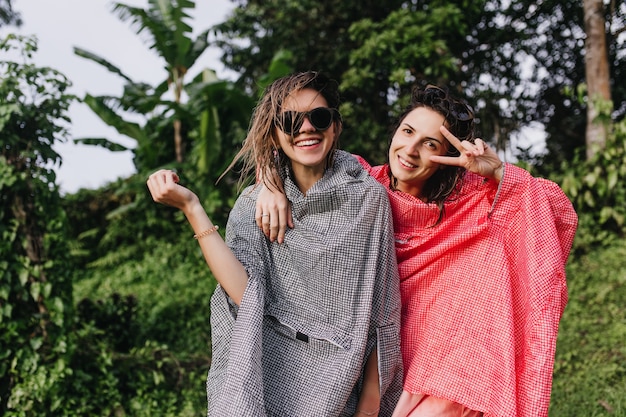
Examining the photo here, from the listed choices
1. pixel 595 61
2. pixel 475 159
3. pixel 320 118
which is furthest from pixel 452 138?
pixel 595 61

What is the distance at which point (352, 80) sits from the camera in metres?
7.89

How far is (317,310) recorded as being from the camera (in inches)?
79.7

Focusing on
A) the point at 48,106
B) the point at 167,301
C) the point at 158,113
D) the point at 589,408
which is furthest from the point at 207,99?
the point at 589,408

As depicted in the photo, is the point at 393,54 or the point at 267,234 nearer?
the point at 267,234

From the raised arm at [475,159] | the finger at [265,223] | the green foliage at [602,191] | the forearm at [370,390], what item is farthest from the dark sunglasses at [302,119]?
the green foliage at [602,191]

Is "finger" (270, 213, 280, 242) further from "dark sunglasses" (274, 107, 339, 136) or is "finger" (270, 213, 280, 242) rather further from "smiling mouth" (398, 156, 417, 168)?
"smiling mouth" (398, 156, 417, 168)

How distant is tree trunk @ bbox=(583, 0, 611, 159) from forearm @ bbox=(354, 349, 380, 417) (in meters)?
6.09

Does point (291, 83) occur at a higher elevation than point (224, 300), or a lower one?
higher

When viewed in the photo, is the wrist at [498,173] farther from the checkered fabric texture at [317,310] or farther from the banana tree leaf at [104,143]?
the banana tree leaf at [104,143]

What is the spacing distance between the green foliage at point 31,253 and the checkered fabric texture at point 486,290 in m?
2.55

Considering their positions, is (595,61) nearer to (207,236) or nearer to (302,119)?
(302,119)

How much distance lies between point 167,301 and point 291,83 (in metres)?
5.17

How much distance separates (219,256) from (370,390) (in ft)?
2.06

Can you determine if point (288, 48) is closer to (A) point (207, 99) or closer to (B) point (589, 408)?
(A) point (207, 99)
